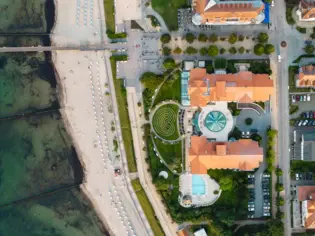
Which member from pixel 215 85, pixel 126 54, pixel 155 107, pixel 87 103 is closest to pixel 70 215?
pixel 87 103

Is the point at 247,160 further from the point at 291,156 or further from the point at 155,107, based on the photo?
the point at 155,107

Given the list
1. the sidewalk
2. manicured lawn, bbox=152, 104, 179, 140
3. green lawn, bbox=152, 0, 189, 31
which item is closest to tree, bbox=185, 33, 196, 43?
green lawn, bbox=152, 0, 189, 31

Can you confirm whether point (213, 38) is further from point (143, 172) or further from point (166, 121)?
point (143, 172)

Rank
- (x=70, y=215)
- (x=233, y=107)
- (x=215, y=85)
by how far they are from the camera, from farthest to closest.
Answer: (x=70, y=215) → (x=233, y=107) → (x=215, y=85)

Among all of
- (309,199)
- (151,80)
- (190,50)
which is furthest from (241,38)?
(309,199)

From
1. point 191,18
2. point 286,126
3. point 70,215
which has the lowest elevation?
point 70,215

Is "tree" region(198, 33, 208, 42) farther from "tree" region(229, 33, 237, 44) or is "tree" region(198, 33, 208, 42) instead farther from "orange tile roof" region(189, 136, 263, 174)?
"orange tile roof" region(189, 136, 263, 174)
